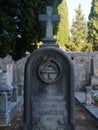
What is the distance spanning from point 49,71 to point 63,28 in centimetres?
2668

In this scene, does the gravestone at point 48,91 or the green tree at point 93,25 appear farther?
the green tree at point 93,25

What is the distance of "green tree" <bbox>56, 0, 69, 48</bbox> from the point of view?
1307 inches

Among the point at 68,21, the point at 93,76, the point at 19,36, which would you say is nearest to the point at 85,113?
the point at 19,36

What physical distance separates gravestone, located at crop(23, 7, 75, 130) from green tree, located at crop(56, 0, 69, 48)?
24.8 metres

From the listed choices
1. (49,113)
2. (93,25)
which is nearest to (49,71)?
(49,113)

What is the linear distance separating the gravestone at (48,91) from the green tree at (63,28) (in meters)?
24.8

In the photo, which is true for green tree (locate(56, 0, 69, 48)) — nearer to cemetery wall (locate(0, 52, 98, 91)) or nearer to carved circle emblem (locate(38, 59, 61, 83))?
cemetery wall (locate(0, 52, 98, 91))

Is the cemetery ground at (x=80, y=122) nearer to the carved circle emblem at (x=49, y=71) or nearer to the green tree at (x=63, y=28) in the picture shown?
the carved circle emblem at (x=49, y=71)

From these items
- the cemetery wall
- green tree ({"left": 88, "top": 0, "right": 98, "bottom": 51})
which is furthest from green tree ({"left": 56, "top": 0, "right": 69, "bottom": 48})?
the cemetery wall

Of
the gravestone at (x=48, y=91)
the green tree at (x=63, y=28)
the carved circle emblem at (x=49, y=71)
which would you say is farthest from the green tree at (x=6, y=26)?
the green tree at (x=63, y=28)

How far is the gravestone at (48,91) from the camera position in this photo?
7.79 meters

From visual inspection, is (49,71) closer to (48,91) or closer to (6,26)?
(48,91)

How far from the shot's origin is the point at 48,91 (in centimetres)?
781

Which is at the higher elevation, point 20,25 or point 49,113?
point 20,25
